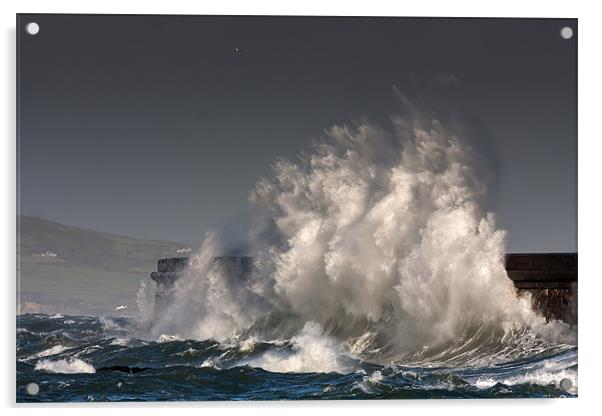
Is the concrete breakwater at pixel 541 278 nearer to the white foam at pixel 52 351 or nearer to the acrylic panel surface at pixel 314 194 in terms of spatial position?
the acrylic panel surface at pixel 314 194

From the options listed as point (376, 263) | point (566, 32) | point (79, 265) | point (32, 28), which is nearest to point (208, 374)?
point (79, 265)

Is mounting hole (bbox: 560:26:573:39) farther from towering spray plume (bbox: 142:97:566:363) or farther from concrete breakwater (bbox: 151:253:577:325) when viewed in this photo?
concrete breakwater (bbox: 151:253:577:325)

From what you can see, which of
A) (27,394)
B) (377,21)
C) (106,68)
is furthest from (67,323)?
(377,21)

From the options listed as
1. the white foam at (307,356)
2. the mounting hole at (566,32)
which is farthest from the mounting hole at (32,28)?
the mounting hole at (566,32)

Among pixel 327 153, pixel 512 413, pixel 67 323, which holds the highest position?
pixel 327 153

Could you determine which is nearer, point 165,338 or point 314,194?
point 165,338

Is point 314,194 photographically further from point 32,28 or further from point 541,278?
point 32,28

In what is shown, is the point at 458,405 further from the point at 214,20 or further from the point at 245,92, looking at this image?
the point at 214,20
